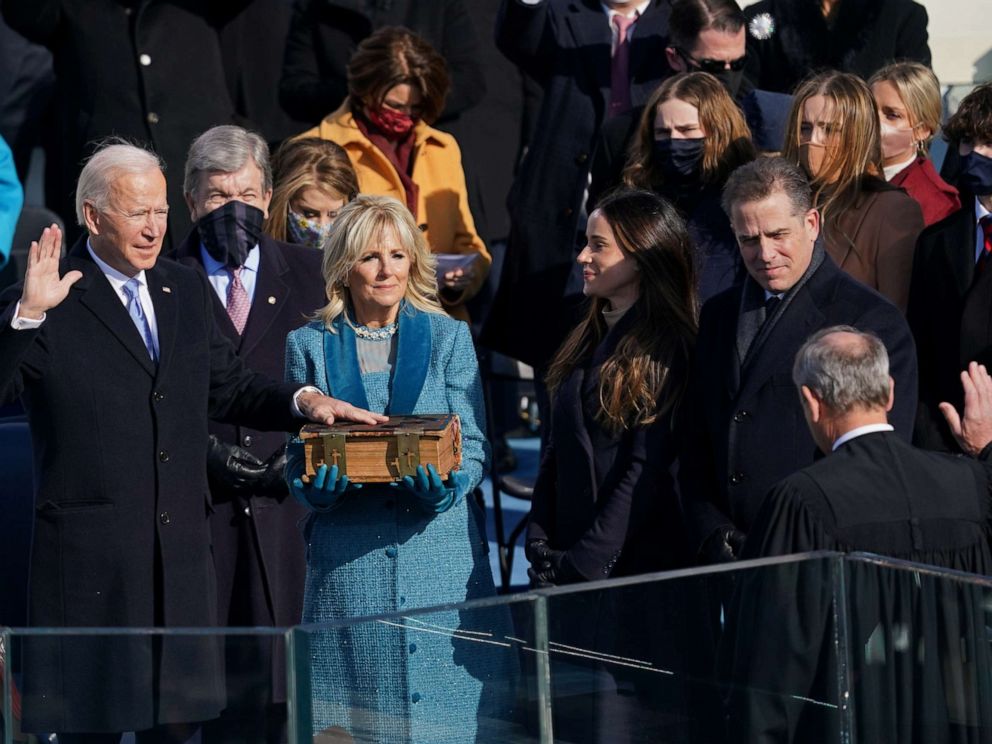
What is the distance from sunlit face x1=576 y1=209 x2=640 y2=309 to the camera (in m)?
5.14

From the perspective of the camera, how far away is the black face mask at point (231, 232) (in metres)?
5.63

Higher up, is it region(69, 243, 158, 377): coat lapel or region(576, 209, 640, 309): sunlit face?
region(576, 209, 640, 309): sunlit face

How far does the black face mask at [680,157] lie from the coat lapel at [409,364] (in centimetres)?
126

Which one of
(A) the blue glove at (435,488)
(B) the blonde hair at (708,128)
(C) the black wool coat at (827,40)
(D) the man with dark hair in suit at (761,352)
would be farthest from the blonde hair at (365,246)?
(C) the black wool coat at (827,40)

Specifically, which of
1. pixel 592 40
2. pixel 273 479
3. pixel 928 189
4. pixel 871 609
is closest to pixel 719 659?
pixel 871 609

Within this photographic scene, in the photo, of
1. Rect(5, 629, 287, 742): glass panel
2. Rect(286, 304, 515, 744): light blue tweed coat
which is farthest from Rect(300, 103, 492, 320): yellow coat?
Rect(5, 629, 287, 742): glass panel

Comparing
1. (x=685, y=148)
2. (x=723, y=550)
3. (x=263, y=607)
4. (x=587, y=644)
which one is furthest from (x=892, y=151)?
(x=587, y=644)

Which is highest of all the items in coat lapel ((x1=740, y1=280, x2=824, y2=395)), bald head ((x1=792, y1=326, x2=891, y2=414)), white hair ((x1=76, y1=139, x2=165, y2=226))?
white hair ((x1=76, y1=139, x2=165, y2=226))

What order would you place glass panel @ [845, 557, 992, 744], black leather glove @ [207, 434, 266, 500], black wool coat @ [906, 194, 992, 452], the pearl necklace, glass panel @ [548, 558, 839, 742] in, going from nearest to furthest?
glass panel @ [845, 557, 992, 744] < glass panel @ [548, 558, 839, 742] < the pearl necklace < black wool coat @ [906, 194, 992, 452] < black leather glove @ [207, 434, 266, 500]

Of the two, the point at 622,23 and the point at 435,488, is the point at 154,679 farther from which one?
the point at 622,23

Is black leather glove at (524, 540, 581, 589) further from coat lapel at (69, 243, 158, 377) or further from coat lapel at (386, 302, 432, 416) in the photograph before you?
coat lapel at (69, 243, 158, 377)

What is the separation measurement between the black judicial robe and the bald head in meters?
0.09

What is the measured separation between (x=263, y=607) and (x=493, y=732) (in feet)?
6.14

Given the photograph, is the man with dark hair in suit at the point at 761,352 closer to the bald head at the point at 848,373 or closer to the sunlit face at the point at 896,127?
the bald head at the point at 848,373
